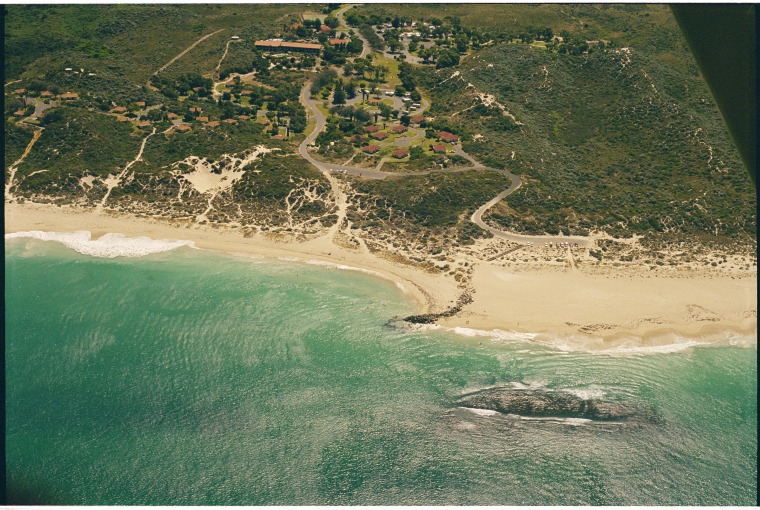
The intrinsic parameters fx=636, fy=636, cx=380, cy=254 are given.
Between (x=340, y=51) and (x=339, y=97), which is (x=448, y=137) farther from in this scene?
(x=340, y=51)

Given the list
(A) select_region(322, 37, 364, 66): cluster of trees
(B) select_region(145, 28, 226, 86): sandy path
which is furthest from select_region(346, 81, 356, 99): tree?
(B) select_region(145, 28, 226, 86): sandy path

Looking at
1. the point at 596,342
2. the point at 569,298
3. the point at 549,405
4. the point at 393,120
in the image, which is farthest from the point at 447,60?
the point at 549,405

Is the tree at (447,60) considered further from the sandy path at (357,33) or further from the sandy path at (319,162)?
the sandy path at (319,162)

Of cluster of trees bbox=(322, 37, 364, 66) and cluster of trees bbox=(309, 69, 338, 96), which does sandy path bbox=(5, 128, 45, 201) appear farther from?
cluster of trees bbox=(322, 37, 364, 66)

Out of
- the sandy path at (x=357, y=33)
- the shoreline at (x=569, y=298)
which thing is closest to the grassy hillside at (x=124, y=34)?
the sandy path at (x=357, y=33)

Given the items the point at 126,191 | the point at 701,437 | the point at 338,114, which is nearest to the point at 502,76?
the point at 338,114
